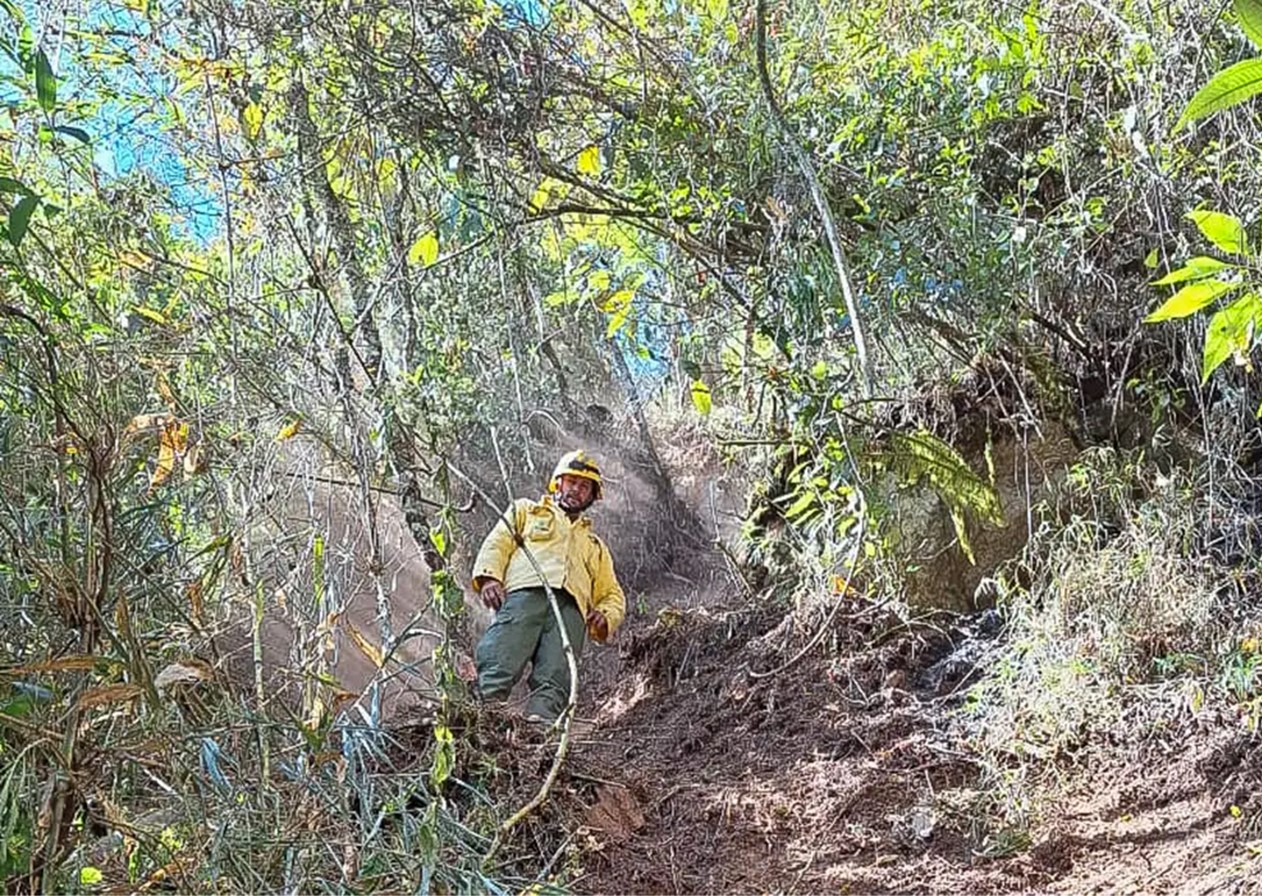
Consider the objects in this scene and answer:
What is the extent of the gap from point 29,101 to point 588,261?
5.82ft

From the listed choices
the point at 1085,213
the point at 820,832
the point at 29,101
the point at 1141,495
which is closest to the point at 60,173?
the point at 29,101

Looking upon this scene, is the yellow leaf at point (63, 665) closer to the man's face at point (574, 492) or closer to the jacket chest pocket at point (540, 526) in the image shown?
the jacket chest pocket at point (540, 526)

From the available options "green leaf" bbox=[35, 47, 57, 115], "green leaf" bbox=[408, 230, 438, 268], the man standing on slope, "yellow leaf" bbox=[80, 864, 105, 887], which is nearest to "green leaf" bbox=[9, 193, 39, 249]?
"green leaf" bbox=[35, 47, 57, 115]

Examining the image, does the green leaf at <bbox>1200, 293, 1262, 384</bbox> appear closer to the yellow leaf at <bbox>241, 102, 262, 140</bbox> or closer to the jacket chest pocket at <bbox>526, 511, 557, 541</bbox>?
the yellow leaf at <bbox>241, 102, 262, 140</bbox>

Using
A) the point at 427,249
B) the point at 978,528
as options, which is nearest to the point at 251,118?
the point at 427,249

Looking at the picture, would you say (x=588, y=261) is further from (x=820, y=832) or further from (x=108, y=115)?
(x=820, y=832)

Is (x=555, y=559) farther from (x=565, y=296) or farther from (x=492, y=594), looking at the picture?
(x=565, y=296)

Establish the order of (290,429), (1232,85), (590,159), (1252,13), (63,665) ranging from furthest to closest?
(590,159) < (290,429) < (63,665) < (1232,85) < (1252,13)

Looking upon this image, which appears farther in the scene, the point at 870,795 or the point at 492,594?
the point at 492,594

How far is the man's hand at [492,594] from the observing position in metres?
3.61

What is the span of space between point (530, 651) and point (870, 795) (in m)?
1.31

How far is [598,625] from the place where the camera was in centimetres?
383

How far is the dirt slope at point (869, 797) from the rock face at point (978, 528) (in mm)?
222

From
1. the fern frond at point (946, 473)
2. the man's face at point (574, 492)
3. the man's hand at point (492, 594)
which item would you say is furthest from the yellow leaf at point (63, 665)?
the fern frond at point (946, 473)
